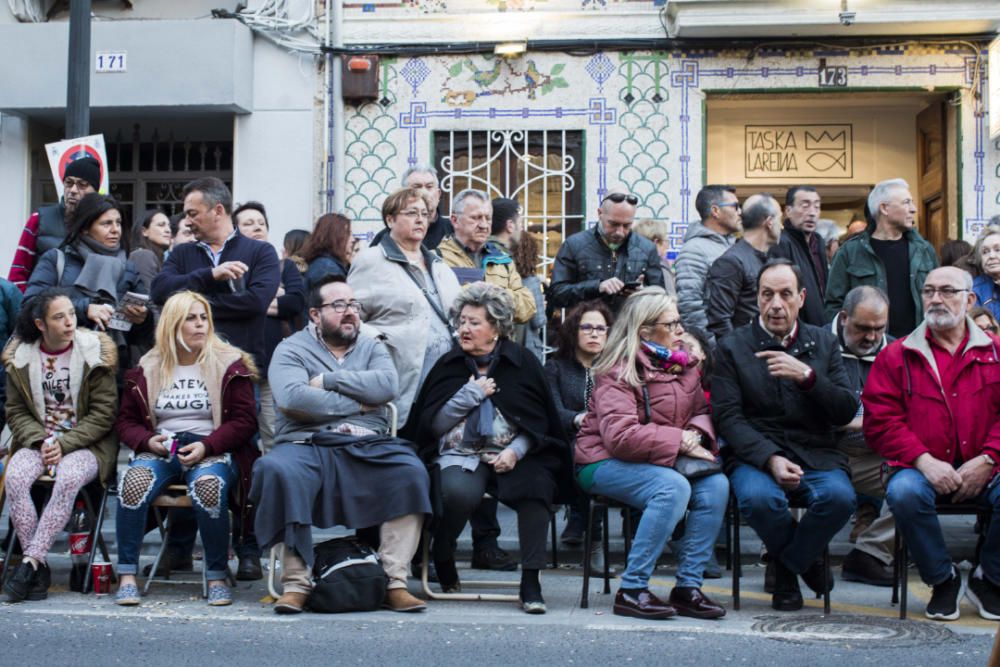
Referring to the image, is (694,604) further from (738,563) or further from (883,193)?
(883,193)

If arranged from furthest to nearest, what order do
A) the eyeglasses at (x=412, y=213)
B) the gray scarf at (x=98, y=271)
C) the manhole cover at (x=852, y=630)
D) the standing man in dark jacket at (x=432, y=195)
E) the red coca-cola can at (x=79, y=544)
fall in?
the standing man in dark jacket at (x=432, y=195) → the gray scarf at (x=98, y=271) → the eyeglasses at (x=412, y=213) → the red coca-cola can at (x=79, y=544) → the manhole cover at (x=852, y=630)

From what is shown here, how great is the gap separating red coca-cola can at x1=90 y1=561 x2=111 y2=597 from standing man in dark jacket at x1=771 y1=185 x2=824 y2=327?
4.95 metres

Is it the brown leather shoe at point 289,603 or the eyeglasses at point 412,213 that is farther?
the eyeglasses at point 412,213

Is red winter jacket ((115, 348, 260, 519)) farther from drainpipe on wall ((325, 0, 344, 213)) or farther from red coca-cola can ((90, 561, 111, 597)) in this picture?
drainpipe on wall ((325, 0, 344, 213))

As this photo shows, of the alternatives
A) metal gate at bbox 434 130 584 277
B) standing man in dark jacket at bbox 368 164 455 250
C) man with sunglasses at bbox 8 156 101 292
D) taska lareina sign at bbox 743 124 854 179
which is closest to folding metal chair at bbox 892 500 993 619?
standing man in dark jacket at bbox 368 164 455 250

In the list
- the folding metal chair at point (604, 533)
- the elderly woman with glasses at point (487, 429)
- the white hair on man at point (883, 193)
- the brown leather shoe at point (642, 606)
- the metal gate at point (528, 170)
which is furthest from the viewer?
the metal gate at point (528, 170)

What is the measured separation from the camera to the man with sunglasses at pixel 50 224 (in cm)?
939

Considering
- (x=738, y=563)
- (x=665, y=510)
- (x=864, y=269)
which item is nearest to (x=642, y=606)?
(x=665, y=510)

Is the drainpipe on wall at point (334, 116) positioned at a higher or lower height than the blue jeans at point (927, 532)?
higher

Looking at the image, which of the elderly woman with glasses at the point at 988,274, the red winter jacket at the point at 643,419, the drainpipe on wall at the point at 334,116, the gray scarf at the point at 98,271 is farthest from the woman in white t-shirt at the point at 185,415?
the drainpipe on wall at the point at 334,116

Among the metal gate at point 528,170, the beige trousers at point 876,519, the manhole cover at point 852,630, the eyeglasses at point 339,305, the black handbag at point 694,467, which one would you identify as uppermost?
the metal gate at point 528,170

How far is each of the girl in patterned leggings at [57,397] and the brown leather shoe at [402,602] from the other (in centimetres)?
198

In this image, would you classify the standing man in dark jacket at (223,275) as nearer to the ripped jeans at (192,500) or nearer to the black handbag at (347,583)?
the ripped jeans at (192,500)

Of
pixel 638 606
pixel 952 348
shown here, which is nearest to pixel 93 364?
pixel 638 606
